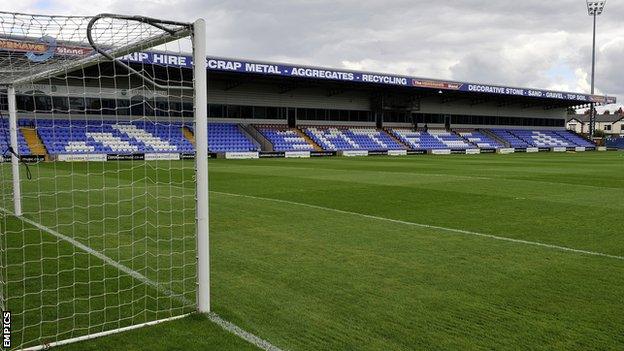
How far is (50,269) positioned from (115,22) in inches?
119

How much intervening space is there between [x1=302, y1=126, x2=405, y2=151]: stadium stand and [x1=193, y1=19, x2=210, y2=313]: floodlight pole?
36.4 meters

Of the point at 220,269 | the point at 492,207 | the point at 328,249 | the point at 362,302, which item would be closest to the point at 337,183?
the point at 492,207

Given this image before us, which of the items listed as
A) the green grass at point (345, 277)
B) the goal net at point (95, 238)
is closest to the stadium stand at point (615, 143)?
the green grass at point (345, 277)

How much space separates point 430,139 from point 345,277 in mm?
44253

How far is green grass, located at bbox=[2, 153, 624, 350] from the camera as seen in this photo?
4.18 metres

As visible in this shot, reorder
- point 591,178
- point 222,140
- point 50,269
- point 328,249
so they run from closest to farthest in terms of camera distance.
Answer: point 50,269
point 328,249
point 591,178
point 222,140

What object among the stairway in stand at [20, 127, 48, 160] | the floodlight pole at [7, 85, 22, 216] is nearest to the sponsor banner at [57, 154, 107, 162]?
the stairway in stand at [20, 127, 48, 160]

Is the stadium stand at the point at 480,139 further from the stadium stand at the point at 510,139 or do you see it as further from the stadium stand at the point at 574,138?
the stadium stand at the point at 574,138

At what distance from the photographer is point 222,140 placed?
37.1 m

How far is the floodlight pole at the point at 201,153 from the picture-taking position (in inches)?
175

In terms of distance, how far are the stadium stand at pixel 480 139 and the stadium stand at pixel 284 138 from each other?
62.3ft

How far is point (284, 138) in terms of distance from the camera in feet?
133

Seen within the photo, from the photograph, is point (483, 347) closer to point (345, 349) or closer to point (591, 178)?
point (345, 349)

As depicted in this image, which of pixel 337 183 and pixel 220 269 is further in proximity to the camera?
pixel 337 183
